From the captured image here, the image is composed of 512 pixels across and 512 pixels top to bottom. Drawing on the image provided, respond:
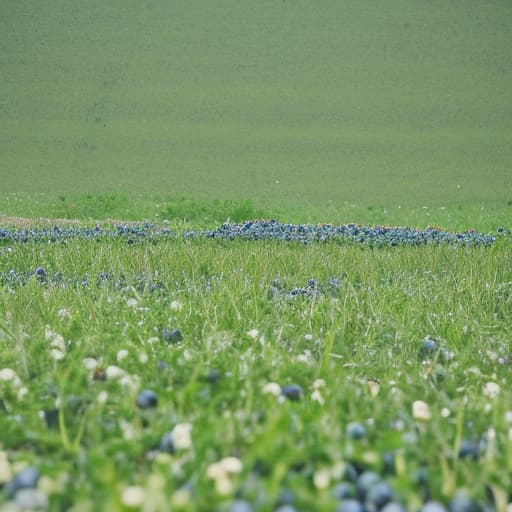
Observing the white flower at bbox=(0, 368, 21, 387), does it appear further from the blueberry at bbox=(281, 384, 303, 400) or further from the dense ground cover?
the blueberry at bbox=(281, 384, 303, 400)

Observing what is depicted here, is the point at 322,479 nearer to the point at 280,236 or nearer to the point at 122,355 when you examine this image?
the point at 122,355

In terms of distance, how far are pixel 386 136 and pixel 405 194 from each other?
6.64 metres

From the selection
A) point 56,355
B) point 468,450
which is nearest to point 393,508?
point 468,450

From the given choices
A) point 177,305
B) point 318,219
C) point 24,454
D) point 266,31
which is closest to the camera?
point 24,454

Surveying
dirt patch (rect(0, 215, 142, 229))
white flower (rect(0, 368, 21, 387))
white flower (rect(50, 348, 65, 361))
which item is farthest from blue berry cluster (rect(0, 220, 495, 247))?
white flower (rect(0, 368, 21, 387))

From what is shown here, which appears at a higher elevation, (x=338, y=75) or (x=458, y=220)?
(x=338, y=75)

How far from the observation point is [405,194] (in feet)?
76.9

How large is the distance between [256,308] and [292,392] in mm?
1875

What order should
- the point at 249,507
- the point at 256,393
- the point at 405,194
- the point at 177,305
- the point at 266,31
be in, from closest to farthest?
1. the point at 249,507
2. the point at 256,393
3. the point at 177,305
4. the point at 405,194
5. the point at 266,31

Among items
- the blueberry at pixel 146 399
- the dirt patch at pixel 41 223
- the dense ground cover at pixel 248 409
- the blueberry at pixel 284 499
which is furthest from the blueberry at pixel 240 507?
the dirt patch at pixel 41 223

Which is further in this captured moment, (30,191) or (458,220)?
(30,191)

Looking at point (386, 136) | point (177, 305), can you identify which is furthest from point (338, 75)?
point (177, 305)

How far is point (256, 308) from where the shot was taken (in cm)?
432

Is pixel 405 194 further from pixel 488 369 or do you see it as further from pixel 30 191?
pixel 488 369
